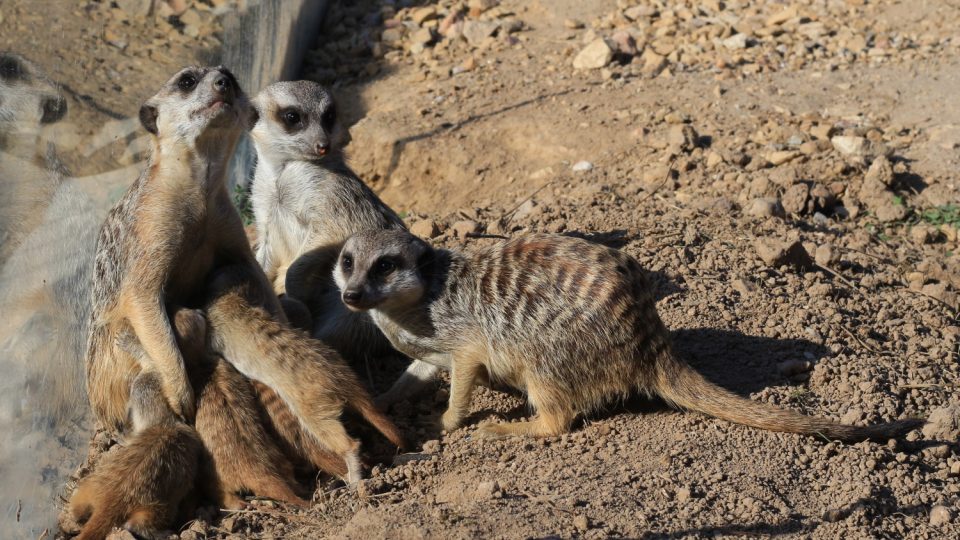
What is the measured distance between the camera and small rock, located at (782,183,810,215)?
5297 millimetres

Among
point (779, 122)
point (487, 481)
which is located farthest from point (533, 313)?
point (779, 122)

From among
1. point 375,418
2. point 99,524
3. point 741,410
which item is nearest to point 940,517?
point 741,410

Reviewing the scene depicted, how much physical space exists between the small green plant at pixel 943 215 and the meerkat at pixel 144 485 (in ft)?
12.3

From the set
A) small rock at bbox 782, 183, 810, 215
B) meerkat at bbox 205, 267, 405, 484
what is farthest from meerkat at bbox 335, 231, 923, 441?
small rock at bbox 782, 183, 810, 215

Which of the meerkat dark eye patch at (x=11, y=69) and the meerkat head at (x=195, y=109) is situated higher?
the meerkat dark eye patch at (x=11, y=69)

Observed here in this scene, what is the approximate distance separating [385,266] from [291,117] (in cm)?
111

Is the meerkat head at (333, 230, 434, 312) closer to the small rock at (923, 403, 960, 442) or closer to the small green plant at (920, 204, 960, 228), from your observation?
the small rock at (923, 403, 960, 442)

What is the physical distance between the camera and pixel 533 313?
150 inches

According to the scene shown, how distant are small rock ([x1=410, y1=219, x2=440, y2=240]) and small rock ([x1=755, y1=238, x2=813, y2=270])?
1.46 meters

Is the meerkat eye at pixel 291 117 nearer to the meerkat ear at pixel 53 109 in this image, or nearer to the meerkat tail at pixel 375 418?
the meerkat ear at pixel 53 109

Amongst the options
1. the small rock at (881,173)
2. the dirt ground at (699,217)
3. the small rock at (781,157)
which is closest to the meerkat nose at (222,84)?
the dirt ground at (699,217)

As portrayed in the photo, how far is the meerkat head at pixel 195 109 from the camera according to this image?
3.76m

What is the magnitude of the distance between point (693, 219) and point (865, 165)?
1.22 meters

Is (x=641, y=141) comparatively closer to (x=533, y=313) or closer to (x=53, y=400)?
(x=533, y=313)
